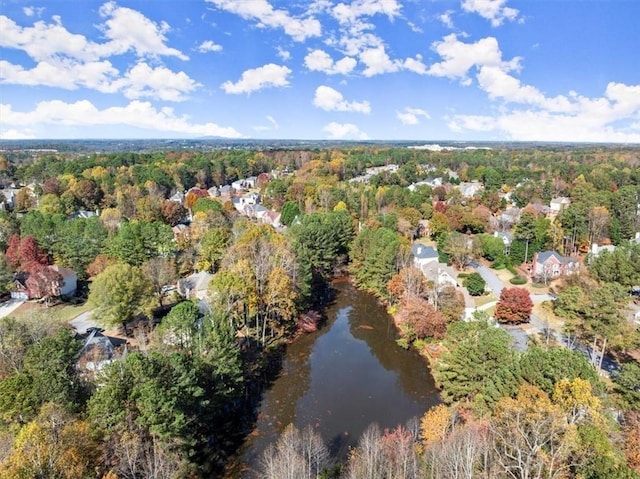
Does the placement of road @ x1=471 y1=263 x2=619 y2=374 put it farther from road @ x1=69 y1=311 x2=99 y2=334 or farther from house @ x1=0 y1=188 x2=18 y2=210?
house @ x1=0 y1=188 x2=18 y2=210

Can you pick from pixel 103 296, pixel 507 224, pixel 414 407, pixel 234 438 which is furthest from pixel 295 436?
pixel 507 224

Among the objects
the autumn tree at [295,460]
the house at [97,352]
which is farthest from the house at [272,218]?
the autumn tree at [295,460]

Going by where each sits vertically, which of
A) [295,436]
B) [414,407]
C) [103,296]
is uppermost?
[103,296]

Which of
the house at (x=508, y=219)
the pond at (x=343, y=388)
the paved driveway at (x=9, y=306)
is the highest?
the house at (x=508, y=219)

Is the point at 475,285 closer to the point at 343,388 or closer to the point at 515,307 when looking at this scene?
the point at 515,307

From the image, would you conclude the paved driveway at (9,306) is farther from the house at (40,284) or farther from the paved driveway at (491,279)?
the paved driveway at (491,279)

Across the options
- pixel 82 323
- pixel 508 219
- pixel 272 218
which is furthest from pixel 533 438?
pixel 272 218

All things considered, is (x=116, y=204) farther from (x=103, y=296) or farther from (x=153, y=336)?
(x=153, y=336)
